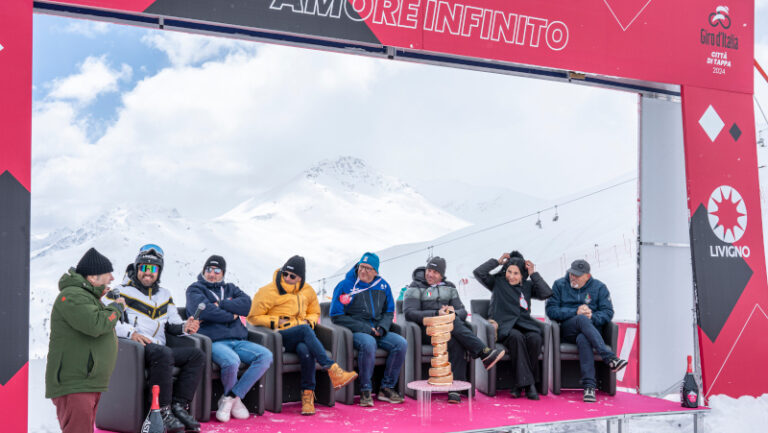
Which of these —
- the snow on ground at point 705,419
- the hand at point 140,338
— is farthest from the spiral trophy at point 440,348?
the hand at point 140,338

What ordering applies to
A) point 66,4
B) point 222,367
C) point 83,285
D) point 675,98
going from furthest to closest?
point 675,98 → point 222,367 → point 66,4 → point 83,285

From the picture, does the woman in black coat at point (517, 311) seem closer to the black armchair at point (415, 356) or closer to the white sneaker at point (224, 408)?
the black armchair at point (415, 356)

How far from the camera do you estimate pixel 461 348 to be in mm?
5102

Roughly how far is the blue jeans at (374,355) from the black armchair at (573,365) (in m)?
1.25

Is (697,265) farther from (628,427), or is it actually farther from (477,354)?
(477,354)

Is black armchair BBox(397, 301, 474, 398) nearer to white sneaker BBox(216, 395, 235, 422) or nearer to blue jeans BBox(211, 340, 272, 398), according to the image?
blue jeans BBox(211, 340, 272, 398)

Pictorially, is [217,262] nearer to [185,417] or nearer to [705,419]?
[185,417]

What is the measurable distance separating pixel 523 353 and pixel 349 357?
4.45ft

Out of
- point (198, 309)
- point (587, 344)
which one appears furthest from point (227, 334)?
point (587, 344)

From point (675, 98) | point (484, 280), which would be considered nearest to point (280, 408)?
point (484, 280)

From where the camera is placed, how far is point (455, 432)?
4.12 m

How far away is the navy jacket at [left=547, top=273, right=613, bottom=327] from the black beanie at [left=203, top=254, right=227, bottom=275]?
8.38 feet

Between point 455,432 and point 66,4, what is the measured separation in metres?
3.24

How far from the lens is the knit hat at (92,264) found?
10.8ft
